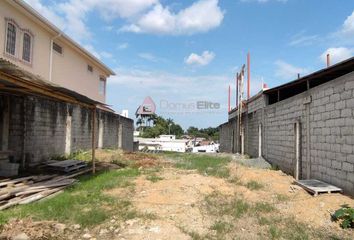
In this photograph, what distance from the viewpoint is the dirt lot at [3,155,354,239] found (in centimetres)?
582

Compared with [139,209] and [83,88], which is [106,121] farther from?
[139,209]

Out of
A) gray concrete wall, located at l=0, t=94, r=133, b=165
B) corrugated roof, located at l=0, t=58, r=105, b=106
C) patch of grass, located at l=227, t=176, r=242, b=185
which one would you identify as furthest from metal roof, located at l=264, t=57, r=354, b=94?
gray concrete wall, located at l=0, t=94, r=133, b=165

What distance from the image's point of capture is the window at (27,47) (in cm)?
1517

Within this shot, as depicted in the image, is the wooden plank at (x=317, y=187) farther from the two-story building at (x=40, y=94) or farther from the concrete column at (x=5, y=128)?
the concrete column at (x=5, y=128)

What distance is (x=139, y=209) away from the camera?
7.27 metres

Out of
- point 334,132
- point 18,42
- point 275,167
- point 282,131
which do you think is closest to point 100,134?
point 18,42

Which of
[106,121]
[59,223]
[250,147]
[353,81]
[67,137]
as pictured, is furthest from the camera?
[106,121]

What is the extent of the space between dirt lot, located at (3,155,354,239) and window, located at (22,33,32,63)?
8254 millimetres

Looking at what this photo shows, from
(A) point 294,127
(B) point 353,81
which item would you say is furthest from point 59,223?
(A) point 294,127

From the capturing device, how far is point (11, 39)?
14.2 meters

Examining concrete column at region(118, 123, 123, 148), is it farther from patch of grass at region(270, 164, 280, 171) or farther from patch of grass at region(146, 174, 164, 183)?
patch of grass at region(146, 174, 164, 183)

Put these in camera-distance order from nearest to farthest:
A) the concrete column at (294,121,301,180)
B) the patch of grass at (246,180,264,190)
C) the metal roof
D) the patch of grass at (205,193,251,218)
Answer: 1. the patch of grass at (205,193,251,218)
2. the metal roof
3. the patch of grass at (246,180,264,190)
4. the concrete column at (294,121,301,180)

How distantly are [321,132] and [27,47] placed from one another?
39.5 ft

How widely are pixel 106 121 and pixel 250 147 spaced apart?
861 centimetres
